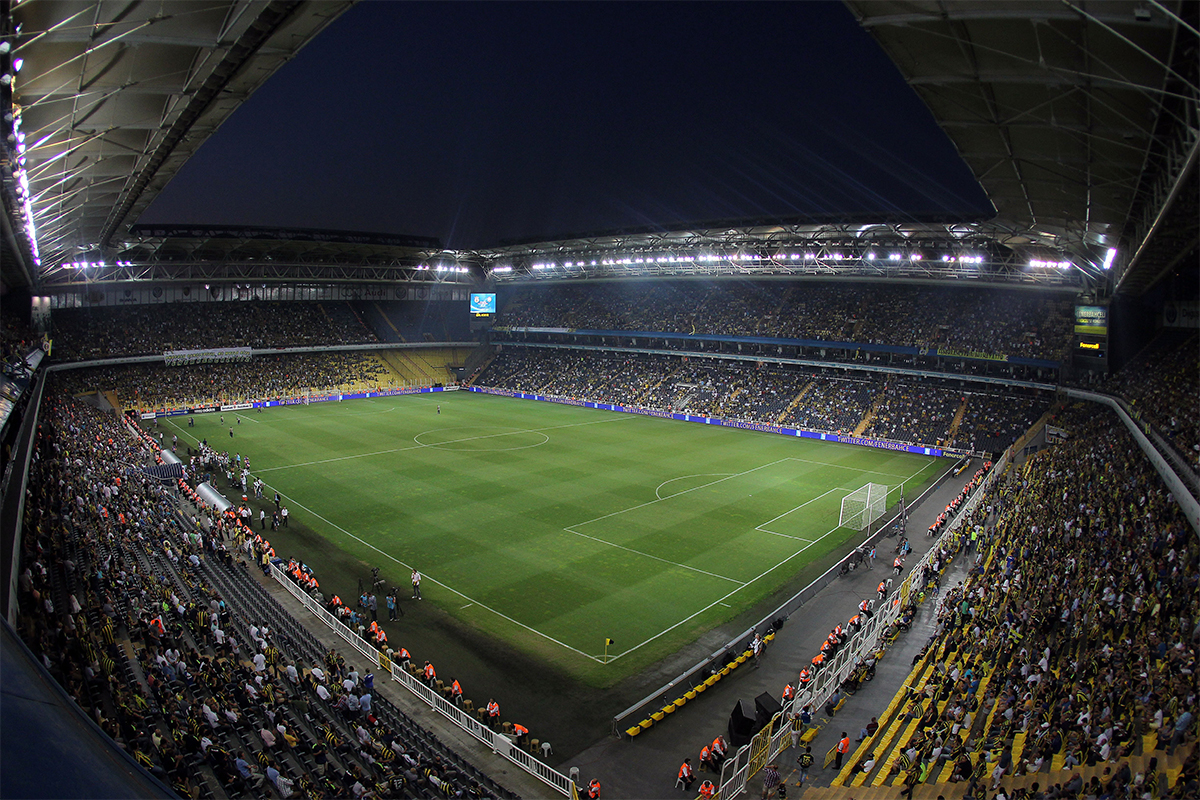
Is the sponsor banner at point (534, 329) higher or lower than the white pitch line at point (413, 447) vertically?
higher

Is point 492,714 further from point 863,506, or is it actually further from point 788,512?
point 863,506

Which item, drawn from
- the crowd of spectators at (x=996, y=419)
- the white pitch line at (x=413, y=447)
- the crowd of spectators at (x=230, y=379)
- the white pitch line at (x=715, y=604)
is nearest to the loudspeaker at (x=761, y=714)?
the white pitch line at (x=715, y=604)

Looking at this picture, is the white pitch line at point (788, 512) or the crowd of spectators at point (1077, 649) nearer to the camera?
the crowd of spectators at point (1077, 649)

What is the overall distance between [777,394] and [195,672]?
50.3m

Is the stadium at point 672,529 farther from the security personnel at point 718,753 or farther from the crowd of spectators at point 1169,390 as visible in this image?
the crowd of spectators at point 1169,390

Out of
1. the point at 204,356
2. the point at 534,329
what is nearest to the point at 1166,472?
the point at 534,329

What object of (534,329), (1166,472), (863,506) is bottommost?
(863,506)

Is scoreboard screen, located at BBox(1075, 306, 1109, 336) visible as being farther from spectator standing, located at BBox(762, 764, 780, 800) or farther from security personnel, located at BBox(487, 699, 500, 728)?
security personnel, located at BBox(487, 699, 500, 728)

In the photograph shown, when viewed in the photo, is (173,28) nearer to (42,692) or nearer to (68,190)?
(42,692)

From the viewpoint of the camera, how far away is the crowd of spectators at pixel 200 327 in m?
58.9

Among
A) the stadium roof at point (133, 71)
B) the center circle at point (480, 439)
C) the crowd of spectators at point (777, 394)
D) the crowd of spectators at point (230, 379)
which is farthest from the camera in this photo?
the crowd of spectators at point (230, 379)

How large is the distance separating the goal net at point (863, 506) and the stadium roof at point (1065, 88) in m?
15.1

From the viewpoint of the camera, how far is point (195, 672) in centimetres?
1423

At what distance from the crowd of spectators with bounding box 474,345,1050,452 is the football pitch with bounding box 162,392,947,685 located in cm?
374
